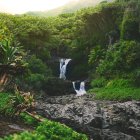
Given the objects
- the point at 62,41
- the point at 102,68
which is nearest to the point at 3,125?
the point at 102,68

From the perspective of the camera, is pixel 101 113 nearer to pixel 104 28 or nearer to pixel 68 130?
pixel 68 130

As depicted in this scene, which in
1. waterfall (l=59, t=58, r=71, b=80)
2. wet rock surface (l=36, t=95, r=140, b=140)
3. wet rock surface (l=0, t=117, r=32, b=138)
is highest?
→ wet rock surface (l=0, t=117, r=32, b=138)

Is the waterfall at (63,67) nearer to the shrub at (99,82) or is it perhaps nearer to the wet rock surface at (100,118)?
the shrub at (99,82)

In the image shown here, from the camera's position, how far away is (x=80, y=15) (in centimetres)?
5678

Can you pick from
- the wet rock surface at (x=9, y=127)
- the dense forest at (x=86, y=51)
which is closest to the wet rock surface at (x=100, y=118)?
the wet rock surface at (x=9, y=127)

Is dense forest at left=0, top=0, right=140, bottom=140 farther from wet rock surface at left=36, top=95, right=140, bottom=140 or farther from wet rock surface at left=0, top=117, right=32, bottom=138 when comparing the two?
wet rock surface at left=0, top=117, right=32, bottom=138

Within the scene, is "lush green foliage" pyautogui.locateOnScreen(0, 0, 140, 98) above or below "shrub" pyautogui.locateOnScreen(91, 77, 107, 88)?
above

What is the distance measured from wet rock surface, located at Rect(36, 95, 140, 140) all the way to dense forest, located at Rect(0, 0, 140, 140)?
13.0 ft

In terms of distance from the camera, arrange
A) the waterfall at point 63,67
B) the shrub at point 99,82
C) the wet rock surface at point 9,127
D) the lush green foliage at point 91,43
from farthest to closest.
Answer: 1. the waterfall at point 63,67
2. the shrub at point 99,82
3. the lush green foliage at point 91,43
4. the wet rock surface at point 9,127

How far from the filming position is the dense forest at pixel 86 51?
38925 mm

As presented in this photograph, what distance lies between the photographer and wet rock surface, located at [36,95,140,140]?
25.8 m

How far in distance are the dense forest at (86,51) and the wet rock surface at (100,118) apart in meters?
3.97

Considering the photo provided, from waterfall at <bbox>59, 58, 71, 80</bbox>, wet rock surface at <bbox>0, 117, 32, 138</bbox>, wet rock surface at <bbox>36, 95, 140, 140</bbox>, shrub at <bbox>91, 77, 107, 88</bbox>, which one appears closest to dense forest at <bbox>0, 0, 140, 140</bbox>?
shrub at <bbox>91, 77, 107, 88</bbox>

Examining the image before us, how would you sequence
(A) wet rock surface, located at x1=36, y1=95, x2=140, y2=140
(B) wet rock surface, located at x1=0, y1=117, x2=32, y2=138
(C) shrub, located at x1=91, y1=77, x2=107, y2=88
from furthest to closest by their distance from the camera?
1. (C) shrub, located at x1=91, y1=77, x2=107, y2=88
2. (A) wet rock surface, located at x1=36, y1=95, x2=140, y2=140
3. (B) wet rock surface, located at x1=0, y1=117, x2=32, y2=138
